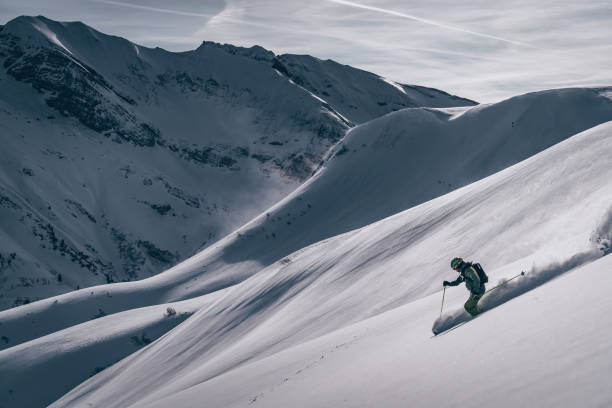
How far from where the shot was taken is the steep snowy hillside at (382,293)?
823 centimetres

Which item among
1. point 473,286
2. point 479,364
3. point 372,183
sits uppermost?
point 372,183

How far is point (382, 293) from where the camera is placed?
15273 mm

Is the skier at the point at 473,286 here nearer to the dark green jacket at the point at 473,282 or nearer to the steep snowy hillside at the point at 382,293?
the dark green jacket at the point at 473,282

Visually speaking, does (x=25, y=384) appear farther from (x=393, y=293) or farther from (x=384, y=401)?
(x=384, y=401)

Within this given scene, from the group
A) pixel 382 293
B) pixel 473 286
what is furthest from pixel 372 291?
pixel 473 286

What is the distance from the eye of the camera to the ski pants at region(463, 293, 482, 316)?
8297mm

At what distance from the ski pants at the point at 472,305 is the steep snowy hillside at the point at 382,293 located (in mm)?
720

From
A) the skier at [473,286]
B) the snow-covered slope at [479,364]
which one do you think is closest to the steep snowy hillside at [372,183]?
the snow-covered slope at [479,364]

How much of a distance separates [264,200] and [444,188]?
60.1 m

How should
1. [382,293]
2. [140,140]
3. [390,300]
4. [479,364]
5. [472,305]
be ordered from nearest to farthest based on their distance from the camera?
[479,364], [472,305], [390,300], [382,293], [140,140]

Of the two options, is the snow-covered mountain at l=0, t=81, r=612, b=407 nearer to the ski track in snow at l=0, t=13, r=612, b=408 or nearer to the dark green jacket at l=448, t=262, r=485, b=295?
the ski track in snow at l=0, t=13, r=612, b=408

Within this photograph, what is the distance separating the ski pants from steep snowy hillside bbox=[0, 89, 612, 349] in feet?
116

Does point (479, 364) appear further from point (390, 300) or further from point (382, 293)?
point (382, 293)

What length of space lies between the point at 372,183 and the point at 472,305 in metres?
43.7
